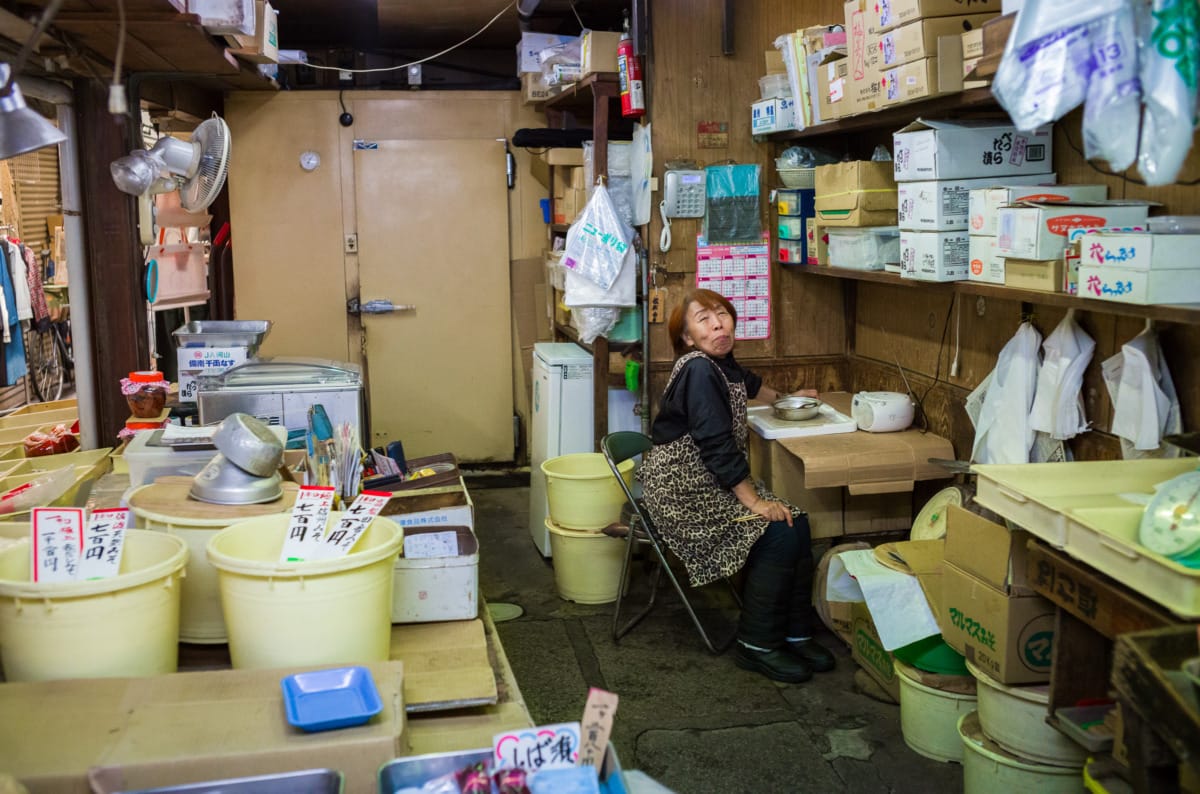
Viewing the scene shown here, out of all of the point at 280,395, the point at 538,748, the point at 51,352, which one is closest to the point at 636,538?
the point at 280,395

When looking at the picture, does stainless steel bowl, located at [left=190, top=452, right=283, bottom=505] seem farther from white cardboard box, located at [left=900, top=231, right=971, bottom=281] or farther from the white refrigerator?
the white refrigerator

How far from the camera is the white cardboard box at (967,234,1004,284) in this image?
3.30m

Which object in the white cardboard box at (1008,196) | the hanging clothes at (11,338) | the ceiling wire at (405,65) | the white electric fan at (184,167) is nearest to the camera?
the white cardboard box at (1008,196)

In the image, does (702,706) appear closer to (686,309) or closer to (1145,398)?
(686,309)

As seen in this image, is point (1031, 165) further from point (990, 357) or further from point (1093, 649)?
point (1093, 649)

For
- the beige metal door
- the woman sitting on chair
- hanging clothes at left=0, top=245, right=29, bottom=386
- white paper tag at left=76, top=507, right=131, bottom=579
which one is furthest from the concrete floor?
hanging clothes at left=0, top=245, right=29, bottom=386

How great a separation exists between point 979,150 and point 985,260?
38 cm

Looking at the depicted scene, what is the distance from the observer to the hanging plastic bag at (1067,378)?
333cm

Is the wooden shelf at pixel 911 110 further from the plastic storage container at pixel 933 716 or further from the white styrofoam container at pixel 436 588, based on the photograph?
the white styrofoam container at pixel 436 588

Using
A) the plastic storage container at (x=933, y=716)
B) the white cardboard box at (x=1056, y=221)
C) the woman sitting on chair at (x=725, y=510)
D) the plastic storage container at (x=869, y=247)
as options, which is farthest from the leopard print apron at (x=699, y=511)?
the white cardboard box at (x=1056, y=221)

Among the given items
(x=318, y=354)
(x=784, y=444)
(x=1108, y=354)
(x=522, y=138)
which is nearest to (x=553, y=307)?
(x=522, y=138)

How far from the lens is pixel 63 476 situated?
3877mm

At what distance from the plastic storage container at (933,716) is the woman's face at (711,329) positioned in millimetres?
1323

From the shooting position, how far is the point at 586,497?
185 inches
